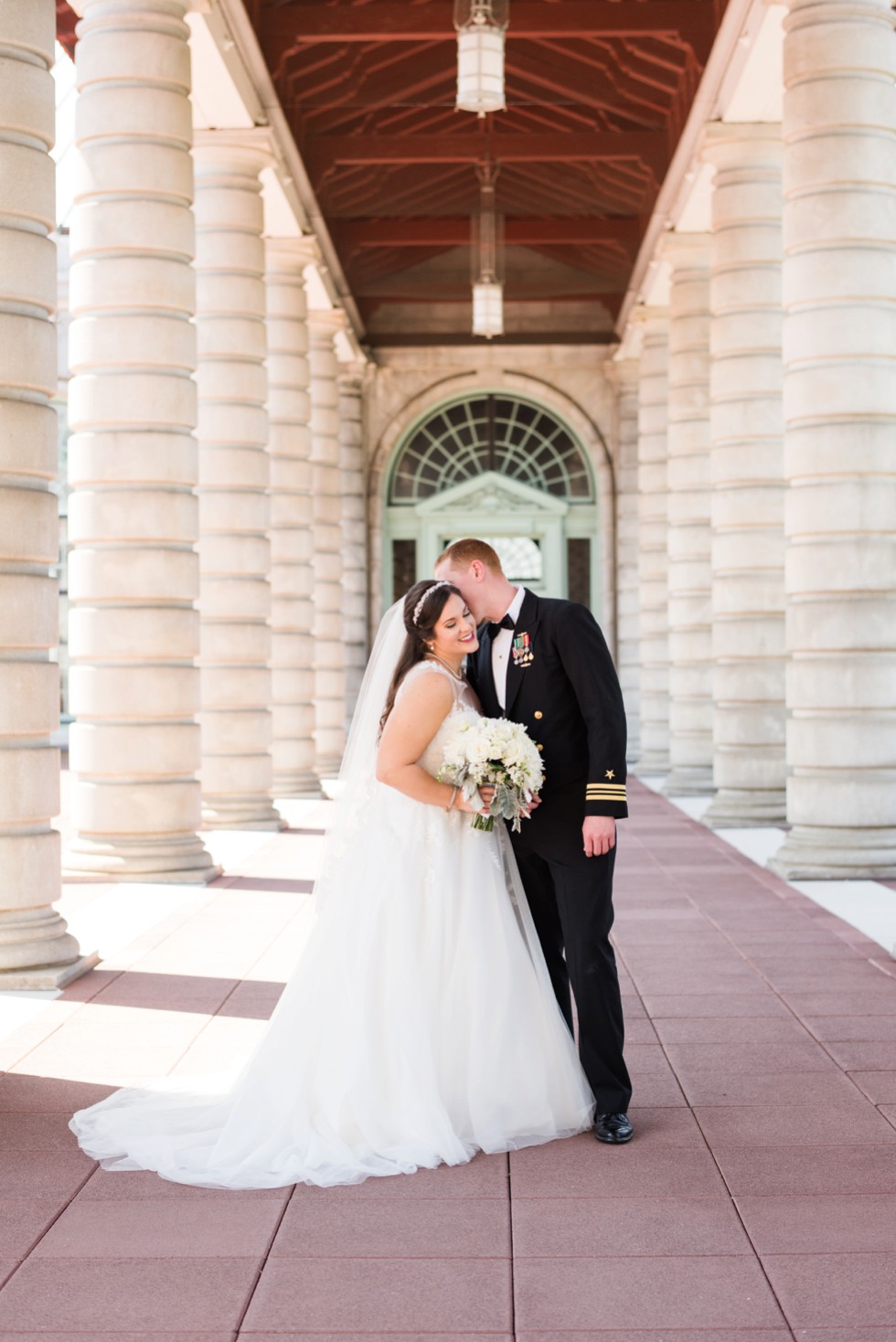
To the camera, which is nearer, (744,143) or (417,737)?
(417,737)

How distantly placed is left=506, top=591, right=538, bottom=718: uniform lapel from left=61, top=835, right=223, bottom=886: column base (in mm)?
6223

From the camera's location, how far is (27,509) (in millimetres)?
7867

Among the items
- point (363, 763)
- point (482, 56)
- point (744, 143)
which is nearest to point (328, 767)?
point (744, 143)

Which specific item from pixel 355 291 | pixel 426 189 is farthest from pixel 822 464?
pixel 355 291

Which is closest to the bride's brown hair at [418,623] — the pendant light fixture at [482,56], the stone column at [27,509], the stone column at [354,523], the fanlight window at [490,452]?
the stone column at [27,509]

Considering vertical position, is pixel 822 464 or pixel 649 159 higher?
pixel 649 159

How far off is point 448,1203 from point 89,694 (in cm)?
737

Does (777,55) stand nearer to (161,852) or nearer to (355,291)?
(161,852)

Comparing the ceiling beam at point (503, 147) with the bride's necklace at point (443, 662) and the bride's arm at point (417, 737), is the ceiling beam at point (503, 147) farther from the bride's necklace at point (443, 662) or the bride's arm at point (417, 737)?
the bride's arm at point (417, 737)

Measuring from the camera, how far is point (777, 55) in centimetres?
1302

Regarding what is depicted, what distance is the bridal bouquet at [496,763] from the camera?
17.4 ft

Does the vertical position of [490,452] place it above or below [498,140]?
below

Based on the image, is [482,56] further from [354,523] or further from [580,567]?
[580,567]

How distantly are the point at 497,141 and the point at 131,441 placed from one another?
30.9ft
